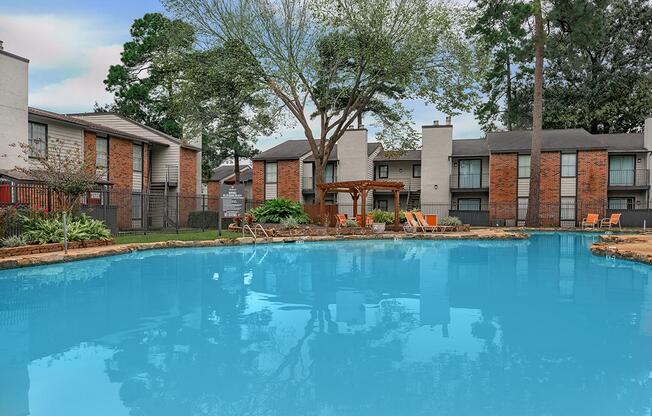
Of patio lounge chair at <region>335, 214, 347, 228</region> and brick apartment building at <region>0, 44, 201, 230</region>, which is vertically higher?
brick apartment building at <region>0, 44, 201, 230</region>

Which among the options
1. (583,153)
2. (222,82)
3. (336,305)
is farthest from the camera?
(583,153)

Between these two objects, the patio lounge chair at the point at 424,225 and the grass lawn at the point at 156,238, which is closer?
the grass lawn at the point at 156,238

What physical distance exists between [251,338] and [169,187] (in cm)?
2399

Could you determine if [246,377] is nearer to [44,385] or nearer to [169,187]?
[44,385]

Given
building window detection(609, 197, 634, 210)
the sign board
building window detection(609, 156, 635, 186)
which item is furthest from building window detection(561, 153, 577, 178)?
the sign board

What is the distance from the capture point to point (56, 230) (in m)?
13.5

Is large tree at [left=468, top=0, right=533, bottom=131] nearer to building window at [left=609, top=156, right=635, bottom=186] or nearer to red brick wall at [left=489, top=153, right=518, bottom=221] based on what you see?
red brick wall at [left=489, top=153, right=518, bottom=221]

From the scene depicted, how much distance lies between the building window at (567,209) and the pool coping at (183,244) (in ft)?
35.6

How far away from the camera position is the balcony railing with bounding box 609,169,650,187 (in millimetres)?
28734

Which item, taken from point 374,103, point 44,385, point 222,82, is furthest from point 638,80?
point 44,385

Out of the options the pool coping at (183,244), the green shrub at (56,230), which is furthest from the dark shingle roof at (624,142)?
the green shrub at (56,230)

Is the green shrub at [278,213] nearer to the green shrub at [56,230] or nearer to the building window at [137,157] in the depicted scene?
the green shrub at [56,230]

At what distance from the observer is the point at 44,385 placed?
408 centimetres

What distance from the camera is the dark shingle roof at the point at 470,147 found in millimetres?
31295
